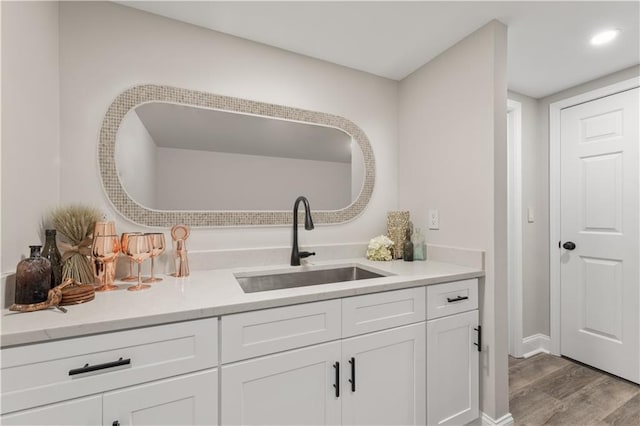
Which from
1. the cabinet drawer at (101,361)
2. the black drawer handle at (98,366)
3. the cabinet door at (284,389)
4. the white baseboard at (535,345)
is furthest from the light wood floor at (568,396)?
the black drawer handle at (98,366)

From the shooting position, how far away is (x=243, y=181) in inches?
70.2

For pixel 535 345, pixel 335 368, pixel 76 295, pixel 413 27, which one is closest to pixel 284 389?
pixel 335 368

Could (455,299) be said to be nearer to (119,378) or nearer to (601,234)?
(119,378)

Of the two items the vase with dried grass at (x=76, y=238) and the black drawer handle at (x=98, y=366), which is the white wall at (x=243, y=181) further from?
the black drawer handle at (x=98, y=366)

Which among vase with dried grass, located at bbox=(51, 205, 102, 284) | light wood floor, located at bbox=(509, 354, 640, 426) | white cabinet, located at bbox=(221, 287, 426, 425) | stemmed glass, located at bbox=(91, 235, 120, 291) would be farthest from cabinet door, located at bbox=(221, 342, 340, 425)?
light wood floor, located at bbox=(509, 354, 640, 426)

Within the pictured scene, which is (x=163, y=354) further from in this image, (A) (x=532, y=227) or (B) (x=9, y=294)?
(A) (x=532, y=227)

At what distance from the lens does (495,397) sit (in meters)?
1.59

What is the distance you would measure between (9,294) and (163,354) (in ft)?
1.92

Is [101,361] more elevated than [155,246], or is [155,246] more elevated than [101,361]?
[155,246]

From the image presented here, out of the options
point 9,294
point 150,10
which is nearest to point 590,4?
point 150,10

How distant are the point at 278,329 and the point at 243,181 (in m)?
0.96

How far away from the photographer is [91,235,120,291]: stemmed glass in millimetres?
1217

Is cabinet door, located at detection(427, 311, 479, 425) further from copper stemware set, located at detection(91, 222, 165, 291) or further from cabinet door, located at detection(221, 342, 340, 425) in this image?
copper stemware set, located at detection(91, 222, 165, 291)

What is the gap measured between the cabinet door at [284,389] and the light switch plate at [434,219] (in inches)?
43.3
